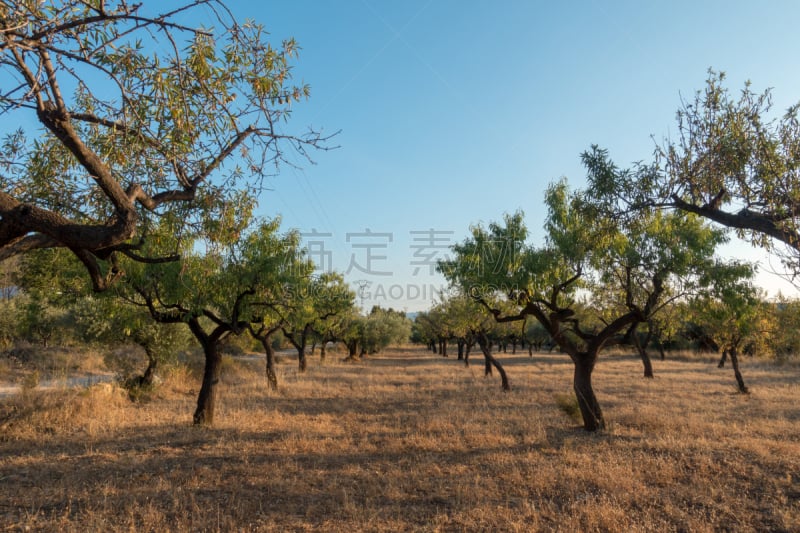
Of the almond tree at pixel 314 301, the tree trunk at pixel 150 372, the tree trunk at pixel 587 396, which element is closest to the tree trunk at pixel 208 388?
the almond tree at pixel 314 301

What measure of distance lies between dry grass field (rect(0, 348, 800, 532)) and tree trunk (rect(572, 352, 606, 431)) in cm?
60

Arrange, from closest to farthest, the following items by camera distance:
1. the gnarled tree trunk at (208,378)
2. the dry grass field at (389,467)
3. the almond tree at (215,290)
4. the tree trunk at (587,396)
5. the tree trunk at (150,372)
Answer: the dry grass field at (389,467)
the almond tree at (215,290)
the gnarled tree trunk at (208,378)
the tree trunk at (587,396)
the tree trunk at (150,372)

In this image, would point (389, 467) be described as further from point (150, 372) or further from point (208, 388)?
point (150, 372)

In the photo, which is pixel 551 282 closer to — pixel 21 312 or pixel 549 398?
pixel 549 398

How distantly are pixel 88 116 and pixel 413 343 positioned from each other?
121923mm

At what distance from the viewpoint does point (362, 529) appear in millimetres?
5426

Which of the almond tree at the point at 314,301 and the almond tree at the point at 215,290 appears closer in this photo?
the almond tree at the point at 215,290

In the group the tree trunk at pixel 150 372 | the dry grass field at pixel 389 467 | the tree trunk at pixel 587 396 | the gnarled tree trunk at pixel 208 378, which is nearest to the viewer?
the dry grass field at pixel 389 467

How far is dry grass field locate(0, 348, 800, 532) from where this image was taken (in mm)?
5742

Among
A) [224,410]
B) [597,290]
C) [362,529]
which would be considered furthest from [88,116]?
[597,290]

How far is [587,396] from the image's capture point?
1150cm

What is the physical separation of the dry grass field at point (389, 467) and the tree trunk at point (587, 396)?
1.96 feet

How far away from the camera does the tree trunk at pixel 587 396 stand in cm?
1138

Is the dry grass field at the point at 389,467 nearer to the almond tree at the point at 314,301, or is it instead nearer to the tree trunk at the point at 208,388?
the tree trunk at the point at 208,388
